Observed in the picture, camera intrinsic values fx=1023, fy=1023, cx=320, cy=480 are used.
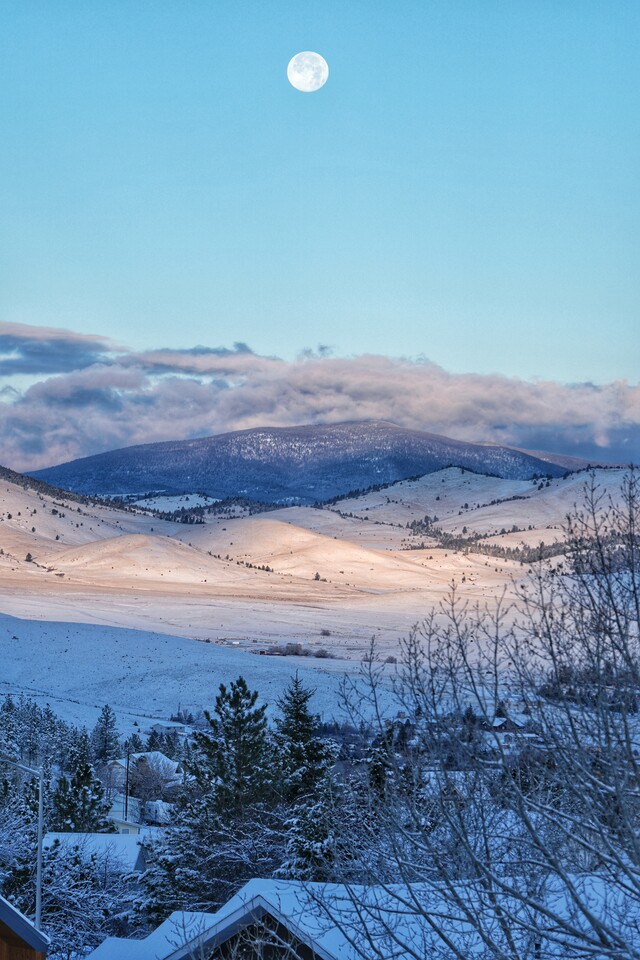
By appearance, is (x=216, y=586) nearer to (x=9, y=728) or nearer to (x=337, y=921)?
(x=9, y=728)

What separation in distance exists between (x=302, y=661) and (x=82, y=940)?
41081mm

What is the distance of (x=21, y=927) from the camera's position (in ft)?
29.8

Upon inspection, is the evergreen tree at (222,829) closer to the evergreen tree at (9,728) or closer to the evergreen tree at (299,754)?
the evergreen tree at (299,754)

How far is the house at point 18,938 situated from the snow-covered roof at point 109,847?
469 inches

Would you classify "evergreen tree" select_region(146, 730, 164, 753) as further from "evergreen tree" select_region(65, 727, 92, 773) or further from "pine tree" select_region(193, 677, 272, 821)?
"pine tree" select_region(193, 677, 272, 821)

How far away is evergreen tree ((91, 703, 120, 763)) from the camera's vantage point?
138 feet

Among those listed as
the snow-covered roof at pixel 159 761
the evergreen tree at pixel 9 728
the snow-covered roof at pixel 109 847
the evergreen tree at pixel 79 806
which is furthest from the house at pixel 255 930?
the snow-covered roof at pixel 159 761

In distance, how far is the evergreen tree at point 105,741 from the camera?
42062 mm

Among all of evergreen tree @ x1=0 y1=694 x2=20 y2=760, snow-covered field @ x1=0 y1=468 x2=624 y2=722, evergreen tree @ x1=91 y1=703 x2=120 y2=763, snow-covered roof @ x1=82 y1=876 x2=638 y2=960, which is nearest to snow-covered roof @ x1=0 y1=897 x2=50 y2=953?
snow-covered roof @ x1=82 y1=876 x2=638 y2=960

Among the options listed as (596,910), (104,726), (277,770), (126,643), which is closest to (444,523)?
(126,643)

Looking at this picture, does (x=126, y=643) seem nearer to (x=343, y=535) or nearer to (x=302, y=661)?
(x=302, y=661)

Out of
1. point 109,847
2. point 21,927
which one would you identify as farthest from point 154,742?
point 21,927

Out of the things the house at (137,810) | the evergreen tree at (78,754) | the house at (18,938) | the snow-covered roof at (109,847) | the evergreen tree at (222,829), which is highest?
the house at (18,938)

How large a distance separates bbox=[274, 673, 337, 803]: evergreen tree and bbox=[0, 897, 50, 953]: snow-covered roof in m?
12.2
